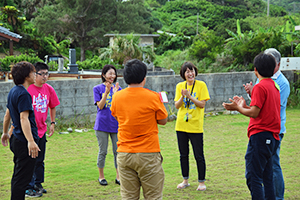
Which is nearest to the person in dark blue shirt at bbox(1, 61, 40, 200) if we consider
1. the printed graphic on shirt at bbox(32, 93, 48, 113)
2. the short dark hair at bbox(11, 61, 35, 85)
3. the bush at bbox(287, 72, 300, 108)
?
the short dark hair at bbox(11, 61, 35, 85)

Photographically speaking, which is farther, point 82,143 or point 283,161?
point 82,143

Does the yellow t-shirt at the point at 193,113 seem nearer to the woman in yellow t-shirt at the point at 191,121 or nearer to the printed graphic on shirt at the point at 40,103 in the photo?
the woman in yellow t-shirt at the point at 191,121

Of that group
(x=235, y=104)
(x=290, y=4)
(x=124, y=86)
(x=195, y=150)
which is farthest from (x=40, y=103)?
(x=290, y=4)

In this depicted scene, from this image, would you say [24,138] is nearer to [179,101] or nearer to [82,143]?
[179,101]

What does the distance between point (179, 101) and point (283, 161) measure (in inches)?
111

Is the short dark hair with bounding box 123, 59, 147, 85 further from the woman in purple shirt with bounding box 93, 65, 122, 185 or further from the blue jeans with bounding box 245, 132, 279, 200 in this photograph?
the woman in purple shirt with bounding box 93, 65, 122, 185

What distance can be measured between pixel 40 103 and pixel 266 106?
3103 millimetres

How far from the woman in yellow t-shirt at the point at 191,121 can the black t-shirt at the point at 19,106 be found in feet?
6.83

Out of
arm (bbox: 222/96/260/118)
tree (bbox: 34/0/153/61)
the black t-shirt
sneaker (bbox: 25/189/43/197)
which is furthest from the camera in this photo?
tree (bbox: 34/0/153/61)

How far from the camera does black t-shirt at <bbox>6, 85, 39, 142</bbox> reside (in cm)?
369

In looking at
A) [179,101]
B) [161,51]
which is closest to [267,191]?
[179,101]

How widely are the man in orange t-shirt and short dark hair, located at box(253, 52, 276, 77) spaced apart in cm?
119

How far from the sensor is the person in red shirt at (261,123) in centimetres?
348

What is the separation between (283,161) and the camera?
629cm
